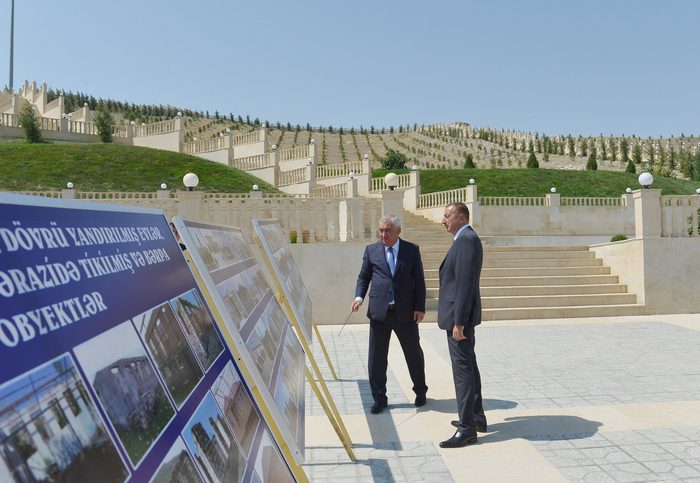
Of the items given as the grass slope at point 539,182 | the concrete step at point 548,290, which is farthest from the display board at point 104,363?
the grass slope at point 539,182

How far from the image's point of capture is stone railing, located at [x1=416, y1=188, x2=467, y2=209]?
883 inches

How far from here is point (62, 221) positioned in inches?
46.7

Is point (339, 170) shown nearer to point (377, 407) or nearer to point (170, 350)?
point (377, 407)

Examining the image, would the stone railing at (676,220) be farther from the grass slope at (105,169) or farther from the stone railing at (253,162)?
the stone railing at (253,162)

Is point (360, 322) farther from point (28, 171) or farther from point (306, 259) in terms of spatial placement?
point (28, 171)

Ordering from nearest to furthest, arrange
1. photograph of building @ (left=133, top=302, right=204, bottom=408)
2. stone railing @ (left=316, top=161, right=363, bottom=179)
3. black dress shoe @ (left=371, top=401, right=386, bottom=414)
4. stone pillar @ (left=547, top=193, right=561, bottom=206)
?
photograph of building @ (left=133, top=302, right=204, bottom=408) → black dress shoe @ (left=371, top=401, right=386, bottom=414) → stone pillar @ (left=547, top=193, right=561, bottom=206) → stone railing @ (left=316, top=161, right=363, bottom=179)

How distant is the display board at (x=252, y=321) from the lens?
198 centimetres

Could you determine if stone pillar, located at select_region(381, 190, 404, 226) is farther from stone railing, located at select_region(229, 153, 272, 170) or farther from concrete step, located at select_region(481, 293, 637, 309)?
stone railing, located at select_region(229, 153, 272, 170)

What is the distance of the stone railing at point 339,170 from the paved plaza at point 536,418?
2203cm

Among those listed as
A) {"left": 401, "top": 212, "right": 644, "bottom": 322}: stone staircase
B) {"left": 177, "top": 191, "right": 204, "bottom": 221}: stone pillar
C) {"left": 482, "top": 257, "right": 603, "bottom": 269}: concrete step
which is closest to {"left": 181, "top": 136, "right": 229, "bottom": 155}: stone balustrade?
{"left": 401, "top": 212, "right": 644, "bottom": 322}: stone staircase

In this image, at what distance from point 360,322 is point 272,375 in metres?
9.16

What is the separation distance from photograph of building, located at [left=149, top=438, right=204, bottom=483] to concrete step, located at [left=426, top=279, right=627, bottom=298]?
11301mm

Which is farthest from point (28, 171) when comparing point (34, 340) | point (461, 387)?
point (34, 340)

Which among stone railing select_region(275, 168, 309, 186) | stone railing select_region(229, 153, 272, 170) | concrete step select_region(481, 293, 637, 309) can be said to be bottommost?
concrete step select_region(481, 293, 637, 309)
